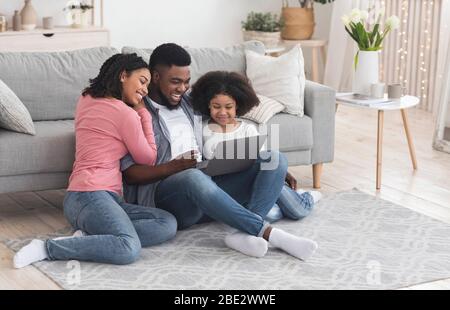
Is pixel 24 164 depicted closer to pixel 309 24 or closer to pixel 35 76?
pixel 35 76

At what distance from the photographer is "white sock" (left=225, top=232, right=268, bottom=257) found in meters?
3.63

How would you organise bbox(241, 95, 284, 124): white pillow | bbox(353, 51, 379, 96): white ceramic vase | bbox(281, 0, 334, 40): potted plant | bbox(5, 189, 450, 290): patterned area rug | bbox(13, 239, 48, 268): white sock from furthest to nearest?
bbox(281, 0, 334, 40): potted plant → bbox(353, 51, 379, 96): white ceramic vase → bbox(241, 95, 284, 124): white pillow → bbox(13, 239, 48, 268): white sock → bbox(5, 189, 450, 290): patterned area rug

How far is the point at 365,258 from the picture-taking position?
146 inches

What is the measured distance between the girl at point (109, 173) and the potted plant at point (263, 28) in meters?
3.02

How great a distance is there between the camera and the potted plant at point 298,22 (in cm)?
702

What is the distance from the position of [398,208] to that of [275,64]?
1015 mm

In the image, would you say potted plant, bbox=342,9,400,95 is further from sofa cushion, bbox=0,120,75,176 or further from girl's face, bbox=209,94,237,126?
sofa cushion, bbox=0,120,75,176

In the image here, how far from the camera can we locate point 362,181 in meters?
4.95

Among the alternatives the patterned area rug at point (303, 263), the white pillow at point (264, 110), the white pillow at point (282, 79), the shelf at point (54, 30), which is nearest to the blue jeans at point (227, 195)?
the patterned area rug at point (303, 263)

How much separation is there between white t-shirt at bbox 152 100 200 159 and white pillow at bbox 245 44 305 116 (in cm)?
87

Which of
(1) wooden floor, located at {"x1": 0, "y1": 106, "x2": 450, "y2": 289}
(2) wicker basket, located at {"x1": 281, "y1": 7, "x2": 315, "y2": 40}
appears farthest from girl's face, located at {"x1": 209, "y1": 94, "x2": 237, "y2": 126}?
(2) wicker basket, located at {"x1": 281, "y1": 7, "x2": 315, "y2": 40}

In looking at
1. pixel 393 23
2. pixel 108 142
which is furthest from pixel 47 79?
pixel 393 23

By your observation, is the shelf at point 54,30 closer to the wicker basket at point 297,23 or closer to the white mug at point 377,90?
the wicker basket at point 297,23

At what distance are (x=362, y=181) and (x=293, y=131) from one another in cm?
60
